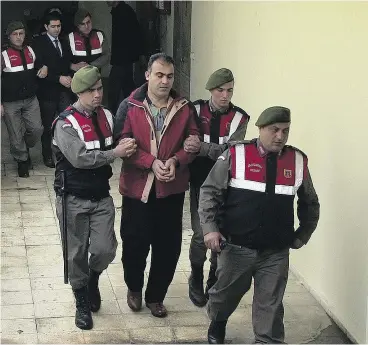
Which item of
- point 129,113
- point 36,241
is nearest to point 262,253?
point 129,113

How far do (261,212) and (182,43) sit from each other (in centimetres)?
636

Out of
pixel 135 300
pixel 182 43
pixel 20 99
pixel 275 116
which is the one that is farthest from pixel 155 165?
pixel 182 43

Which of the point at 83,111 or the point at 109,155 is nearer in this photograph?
the point at 109,155

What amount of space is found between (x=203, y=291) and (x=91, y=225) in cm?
113

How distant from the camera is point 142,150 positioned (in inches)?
214

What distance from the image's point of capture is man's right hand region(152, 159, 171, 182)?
5.32m

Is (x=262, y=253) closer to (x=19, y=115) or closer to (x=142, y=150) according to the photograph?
(x=142, y=150)

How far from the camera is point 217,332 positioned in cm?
540

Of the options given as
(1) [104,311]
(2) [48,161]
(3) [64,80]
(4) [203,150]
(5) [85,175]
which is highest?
(4) [203,150]

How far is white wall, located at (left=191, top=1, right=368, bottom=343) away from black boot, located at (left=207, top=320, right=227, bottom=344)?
919mm

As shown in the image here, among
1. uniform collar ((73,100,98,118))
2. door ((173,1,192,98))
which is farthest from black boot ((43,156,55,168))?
uniform collar ((73,100,98,118))

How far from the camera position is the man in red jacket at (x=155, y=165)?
540 cm

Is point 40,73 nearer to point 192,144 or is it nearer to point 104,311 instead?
point 104,311

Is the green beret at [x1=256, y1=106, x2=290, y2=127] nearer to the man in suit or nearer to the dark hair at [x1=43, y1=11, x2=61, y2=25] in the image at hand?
the man in suit
